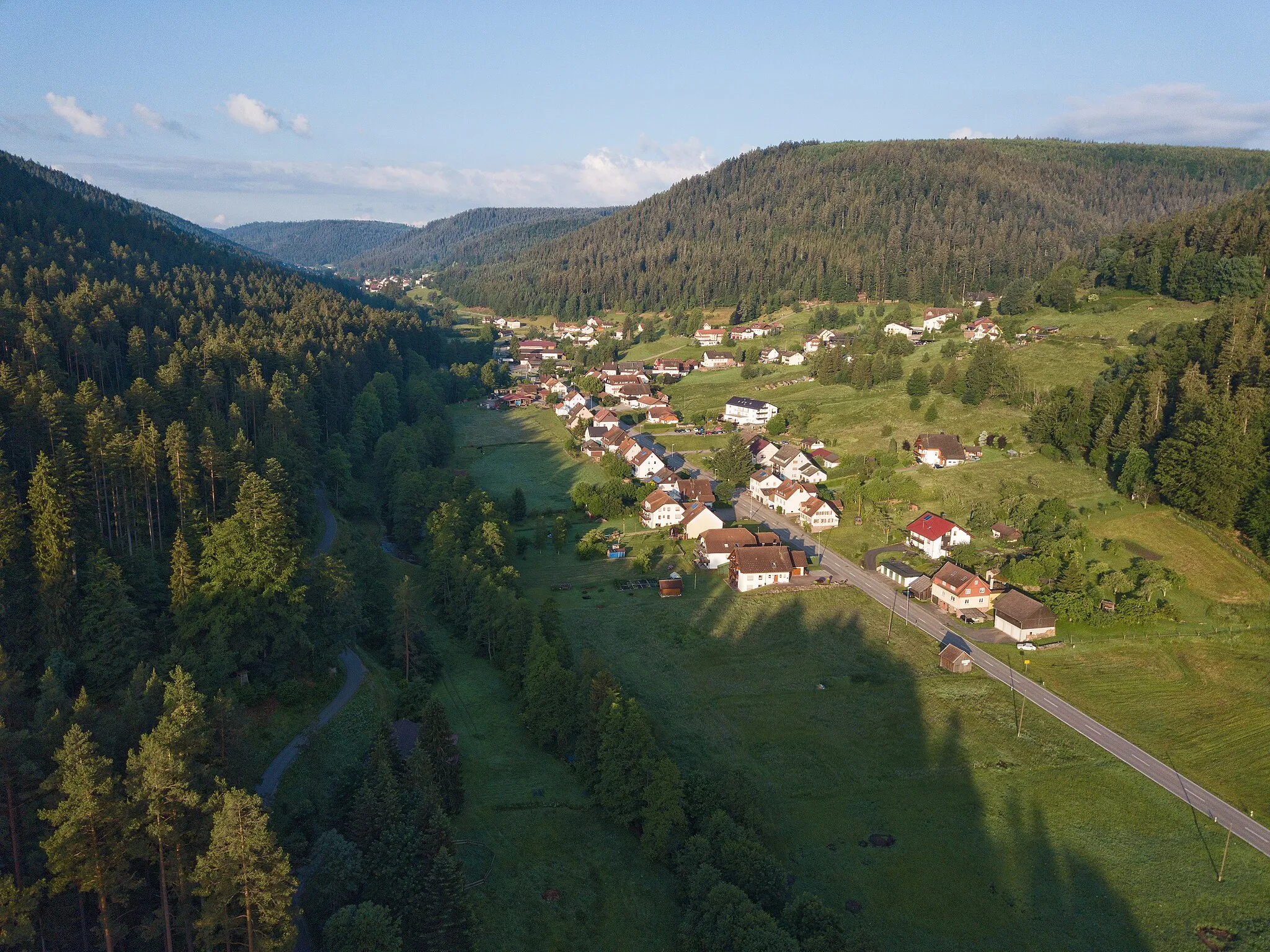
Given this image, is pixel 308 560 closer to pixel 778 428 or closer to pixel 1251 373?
pixel 778 428

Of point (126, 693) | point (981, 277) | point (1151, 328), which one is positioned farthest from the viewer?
point (981, 277)

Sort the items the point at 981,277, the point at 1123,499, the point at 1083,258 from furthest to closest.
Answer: the point at 981,277
the point at 1083,258
the point at 1123,499

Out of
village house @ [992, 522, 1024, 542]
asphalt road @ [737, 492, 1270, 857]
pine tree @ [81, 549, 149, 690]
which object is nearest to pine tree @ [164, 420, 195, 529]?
pine tree @ [81, 549, 149, 690]

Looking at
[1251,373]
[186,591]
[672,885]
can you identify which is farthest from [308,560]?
[1251,373]

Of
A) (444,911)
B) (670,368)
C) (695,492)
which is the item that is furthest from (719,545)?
(670,368)

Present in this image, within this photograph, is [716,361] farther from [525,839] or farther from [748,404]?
[525,839]

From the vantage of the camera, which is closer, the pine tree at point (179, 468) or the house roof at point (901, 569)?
the pine tree at point (179, 468)

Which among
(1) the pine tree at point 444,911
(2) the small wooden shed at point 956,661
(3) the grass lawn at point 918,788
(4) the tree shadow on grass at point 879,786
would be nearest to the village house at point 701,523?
(3) the grass lawn at point 918,788

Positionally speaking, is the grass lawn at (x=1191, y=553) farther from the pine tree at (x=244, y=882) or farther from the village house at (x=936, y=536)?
the pine tree at (x=244, y=882)
